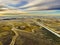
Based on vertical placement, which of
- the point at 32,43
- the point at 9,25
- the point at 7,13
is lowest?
the point at 32,43

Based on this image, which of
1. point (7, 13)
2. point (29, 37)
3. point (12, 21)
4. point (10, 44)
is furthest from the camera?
point (7, 13)

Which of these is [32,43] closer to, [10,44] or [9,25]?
[10,44]

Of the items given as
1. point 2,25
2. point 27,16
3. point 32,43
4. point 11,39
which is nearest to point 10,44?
point 11,39

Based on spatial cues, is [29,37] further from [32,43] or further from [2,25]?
[2,25]

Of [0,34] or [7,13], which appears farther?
[7,13]

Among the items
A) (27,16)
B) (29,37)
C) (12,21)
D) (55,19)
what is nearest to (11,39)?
(29,37)

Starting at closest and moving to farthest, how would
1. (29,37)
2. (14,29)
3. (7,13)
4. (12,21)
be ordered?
(29,37)
(14,29)
(12,21)
(7,13)

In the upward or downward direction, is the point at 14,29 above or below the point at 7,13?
below

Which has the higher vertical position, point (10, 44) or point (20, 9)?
point (20, 9)

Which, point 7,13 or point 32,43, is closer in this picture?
point 32,43

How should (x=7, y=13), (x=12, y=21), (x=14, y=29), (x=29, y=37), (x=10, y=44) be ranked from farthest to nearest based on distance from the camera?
(x=7, y=13), (x=12, y=21), (x=14, y=29), (x=29, y=37), (x=10, y=44)
